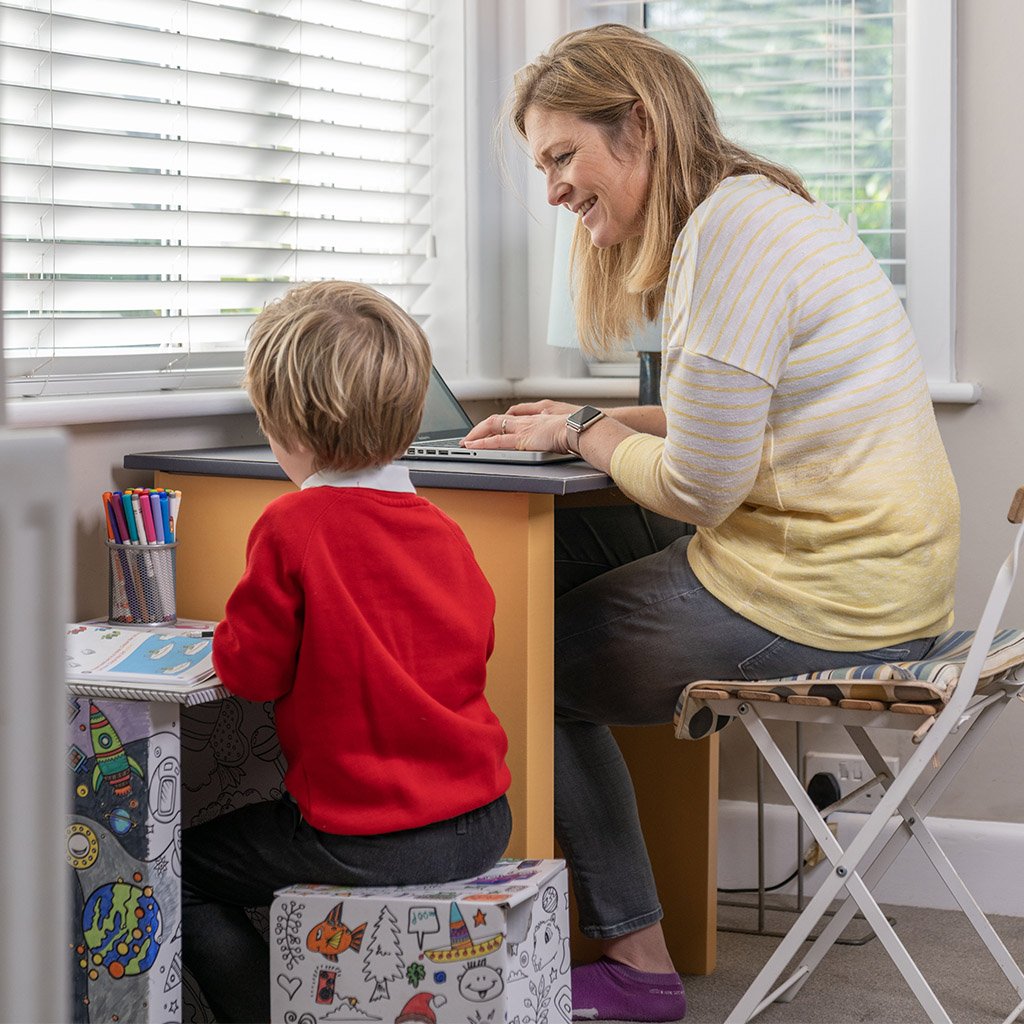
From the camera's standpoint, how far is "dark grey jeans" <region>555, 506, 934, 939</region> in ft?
5.53

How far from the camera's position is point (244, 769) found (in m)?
1.84

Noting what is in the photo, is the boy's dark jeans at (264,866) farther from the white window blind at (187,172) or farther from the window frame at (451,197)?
the window frame at (451,197)

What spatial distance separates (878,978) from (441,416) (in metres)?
1.06

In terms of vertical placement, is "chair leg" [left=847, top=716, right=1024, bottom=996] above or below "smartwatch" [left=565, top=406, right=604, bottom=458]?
below

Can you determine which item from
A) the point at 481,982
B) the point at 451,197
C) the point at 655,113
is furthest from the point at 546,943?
the point at 451,197

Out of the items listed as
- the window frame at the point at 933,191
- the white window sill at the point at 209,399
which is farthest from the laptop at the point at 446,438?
the window frame at the point at 933,191

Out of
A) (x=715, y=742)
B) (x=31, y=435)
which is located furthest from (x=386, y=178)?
(x=31, y=435)

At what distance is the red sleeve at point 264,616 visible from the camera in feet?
4.56

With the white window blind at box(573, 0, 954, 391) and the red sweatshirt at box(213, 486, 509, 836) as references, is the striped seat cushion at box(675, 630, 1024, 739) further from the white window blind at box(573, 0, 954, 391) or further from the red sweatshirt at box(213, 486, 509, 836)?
the white window blind at box(573, 0, 954, 391)

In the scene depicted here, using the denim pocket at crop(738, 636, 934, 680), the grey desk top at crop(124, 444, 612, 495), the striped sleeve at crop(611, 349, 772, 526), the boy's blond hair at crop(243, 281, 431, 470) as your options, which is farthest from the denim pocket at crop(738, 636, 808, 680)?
the boy's blond hair at crop(243, 281, 431, 470)

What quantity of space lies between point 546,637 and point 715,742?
0.55 meters

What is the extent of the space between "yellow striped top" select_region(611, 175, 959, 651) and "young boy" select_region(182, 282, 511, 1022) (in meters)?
0.31

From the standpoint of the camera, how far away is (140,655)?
1525mm

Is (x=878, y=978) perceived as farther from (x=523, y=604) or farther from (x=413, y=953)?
(x=413, y=953)
